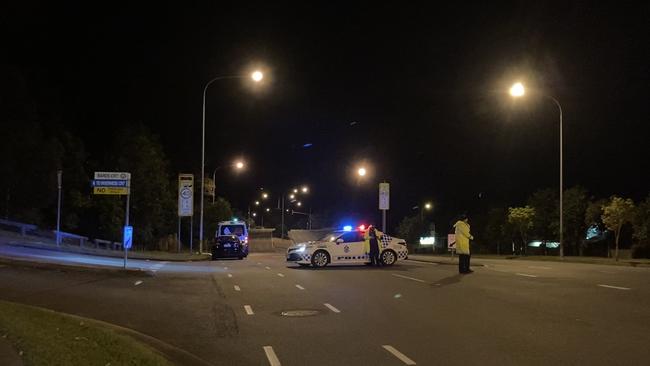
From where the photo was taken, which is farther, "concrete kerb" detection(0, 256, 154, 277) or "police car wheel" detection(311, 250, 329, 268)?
"police car wheel" detection(311, 250, 329, 268)

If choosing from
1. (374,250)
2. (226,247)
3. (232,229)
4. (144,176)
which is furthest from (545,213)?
(374,250)

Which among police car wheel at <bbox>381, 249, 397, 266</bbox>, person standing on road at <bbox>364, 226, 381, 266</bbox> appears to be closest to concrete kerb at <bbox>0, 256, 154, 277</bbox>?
person standing on road at <bbox>364, 226, 381, 266</bbox>

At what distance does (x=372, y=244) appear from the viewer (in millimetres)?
27156

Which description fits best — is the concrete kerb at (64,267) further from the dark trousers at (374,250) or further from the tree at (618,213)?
the tree at (618,213)

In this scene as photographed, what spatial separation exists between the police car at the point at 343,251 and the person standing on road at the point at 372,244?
0.25m

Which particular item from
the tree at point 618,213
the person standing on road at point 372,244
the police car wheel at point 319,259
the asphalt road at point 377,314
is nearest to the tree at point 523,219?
the tree at point 618,213

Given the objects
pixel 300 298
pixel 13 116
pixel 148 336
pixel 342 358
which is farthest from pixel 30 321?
pixel 13 116

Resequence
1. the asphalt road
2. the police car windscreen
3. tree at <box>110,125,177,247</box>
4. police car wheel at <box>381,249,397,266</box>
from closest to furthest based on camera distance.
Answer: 1. the asphalt road
2. police car wheel at <box>381,249,397,266</box>
3. the police car windscreen
4. tree at <box>110,125,177,247</box>

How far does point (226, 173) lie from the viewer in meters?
96.6

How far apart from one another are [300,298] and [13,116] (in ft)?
119

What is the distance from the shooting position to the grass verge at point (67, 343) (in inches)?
301

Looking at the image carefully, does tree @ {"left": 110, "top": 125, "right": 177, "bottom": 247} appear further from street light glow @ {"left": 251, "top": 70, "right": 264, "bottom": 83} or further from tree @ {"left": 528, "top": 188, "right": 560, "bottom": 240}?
tree @ {"left": 528, "top": 188, "right": 560, "bottom": 240}

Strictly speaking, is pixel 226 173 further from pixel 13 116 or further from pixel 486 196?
pixel 13 116

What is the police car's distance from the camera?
2736 cm
